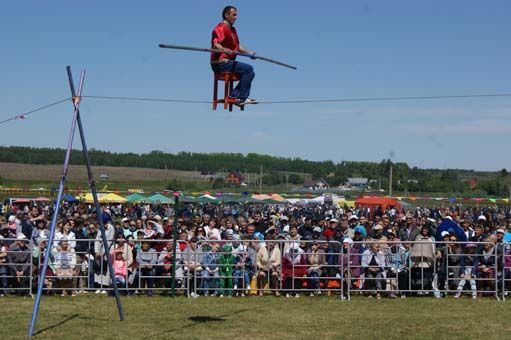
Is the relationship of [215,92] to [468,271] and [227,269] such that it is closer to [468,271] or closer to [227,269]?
[227,269]

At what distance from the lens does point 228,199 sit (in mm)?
42031

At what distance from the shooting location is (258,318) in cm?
1212

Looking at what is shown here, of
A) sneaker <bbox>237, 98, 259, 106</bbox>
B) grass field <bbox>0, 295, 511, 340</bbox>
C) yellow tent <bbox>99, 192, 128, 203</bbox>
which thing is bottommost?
grass field <bbox>0, 295, 511, 340</bbox>

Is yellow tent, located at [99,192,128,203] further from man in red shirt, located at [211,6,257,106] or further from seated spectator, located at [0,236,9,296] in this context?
man in red shirt, located at [211,6,257,106]

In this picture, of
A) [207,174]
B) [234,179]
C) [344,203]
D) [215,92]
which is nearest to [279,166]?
[207,174]

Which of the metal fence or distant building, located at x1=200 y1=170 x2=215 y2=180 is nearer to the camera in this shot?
the metal fence

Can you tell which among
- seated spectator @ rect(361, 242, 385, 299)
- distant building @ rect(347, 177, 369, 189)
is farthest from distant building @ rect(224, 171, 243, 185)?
seated spectator @ rect(361, 242, 385, 299)

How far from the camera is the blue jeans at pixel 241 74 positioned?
10.6 meters

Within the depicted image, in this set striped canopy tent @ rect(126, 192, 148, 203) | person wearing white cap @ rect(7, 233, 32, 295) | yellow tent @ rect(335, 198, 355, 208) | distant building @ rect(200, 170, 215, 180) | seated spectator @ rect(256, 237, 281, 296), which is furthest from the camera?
distant building @ rect(200, 170, 215, 180)

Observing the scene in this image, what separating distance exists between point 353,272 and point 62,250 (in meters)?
5.85

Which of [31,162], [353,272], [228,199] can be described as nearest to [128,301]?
[353,272]

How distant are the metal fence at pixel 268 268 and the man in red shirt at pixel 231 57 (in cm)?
454

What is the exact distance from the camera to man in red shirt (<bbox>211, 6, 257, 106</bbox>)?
10297mm

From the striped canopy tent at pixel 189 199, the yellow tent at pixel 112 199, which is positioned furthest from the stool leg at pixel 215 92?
the yellow tent at pixel 112 199
